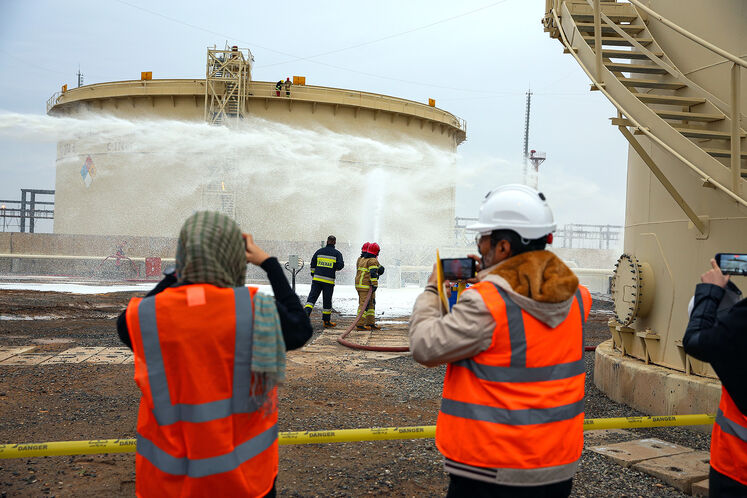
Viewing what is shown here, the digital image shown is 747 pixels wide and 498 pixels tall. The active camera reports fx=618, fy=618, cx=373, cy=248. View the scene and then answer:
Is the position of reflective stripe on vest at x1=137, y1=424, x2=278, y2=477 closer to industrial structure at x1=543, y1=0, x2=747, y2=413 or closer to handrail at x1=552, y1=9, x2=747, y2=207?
handrail at x1=552, y1=9, x2=747, y2=207

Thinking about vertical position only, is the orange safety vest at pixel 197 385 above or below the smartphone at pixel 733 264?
below

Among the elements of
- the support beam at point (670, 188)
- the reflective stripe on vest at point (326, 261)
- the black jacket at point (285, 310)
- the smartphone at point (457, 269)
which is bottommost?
the reflective stripe on vest at point (326, 261)

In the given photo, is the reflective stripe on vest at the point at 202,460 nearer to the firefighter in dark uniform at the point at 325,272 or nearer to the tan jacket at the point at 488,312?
the tan jacket at the point at 488,312

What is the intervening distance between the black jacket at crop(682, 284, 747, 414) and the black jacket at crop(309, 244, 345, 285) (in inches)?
365

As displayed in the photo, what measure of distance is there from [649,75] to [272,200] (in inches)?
724

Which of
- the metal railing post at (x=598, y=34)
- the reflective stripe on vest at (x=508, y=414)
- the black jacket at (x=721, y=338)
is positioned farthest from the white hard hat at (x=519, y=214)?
the metal railing post at (x=598, y=34)

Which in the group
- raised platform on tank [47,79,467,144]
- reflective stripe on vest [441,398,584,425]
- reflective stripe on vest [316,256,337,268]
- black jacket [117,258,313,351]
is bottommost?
reflective stripe on vest [441,398,584,425]

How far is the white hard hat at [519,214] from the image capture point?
7.25 ft

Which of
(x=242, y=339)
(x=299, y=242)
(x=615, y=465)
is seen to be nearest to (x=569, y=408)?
(x=242, y=339)

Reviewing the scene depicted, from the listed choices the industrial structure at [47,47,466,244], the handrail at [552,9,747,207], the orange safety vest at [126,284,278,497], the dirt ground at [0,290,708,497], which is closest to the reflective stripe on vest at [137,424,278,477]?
the orange safety vest at [126,284,278,497]

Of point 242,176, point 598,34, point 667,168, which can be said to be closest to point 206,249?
point 598,34

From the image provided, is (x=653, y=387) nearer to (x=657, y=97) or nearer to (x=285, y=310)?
(x=657, y=97)

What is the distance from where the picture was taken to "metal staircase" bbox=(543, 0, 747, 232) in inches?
186

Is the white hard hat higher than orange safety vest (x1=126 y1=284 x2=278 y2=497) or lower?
higher
